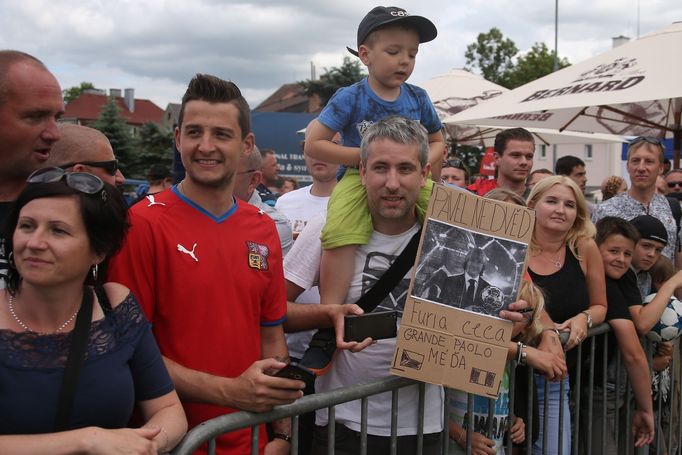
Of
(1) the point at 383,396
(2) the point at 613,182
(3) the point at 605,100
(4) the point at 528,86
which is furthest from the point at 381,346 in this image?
(2) the point at 613,182

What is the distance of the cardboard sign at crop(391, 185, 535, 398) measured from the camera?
2793 millimetres

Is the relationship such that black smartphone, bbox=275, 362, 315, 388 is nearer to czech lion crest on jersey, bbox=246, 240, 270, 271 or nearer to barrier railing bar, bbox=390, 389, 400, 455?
czech lion crest on jersey, bbox=246, 240, 270, 271

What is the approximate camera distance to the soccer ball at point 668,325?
4.29 metres

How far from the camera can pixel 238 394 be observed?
2252mm

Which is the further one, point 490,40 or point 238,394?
point 490,40

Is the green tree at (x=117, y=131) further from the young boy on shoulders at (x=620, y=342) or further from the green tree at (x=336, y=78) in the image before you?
the young boy on shoulders at (x=620, y=342)

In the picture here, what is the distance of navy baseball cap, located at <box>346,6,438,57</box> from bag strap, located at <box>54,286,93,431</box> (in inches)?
91.1

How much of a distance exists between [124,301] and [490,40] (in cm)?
5094

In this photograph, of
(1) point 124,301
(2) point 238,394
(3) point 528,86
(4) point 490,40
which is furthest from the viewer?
(4) point 490,40

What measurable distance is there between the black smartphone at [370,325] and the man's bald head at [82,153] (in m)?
1.12

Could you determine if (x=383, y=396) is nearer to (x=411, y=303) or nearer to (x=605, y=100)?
(x=411, y=303)

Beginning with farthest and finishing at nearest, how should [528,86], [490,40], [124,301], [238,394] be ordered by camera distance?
[490,40]
[528,86]
[238,394]
[124,301]

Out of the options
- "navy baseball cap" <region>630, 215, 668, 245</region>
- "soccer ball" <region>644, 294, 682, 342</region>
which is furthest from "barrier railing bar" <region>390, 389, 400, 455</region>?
"navy baseball cap" <region>630, 215, 668, 245</region>

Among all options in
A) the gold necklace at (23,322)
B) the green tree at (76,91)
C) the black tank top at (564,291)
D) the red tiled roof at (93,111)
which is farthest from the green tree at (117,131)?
the green tree at (76,91)
